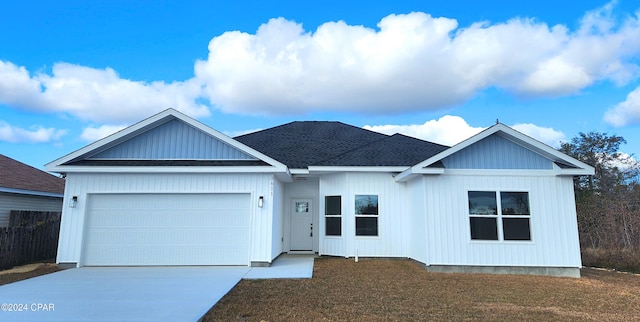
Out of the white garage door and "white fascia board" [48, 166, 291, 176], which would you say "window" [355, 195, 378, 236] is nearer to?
the white garage door

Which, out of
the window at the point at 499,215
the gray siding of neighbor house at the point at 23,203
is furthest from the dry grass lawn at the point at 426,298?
the gray siding of neighbor house at the point at 23,203

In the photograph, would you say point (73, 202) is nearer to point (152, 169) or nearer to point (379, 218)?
point (152, 169)

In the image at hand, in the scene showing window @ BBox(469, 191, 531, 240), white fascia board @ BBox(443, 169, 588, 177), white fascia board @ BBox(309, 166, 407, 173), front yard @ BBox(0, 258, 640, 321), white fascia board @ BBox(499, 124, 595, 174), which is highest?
white fascia board @ BBox(499, 124, 595, 174)

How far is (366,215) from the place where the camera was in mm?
11398

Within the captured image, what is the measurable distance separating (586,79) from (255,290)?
18.7m

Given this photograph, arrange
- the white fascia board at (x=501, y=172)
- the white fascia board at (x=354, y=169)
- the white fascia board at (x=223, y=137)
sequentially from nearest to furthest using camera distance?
the white fascia board at (x=501, y=172)
the white fascia board at (x=223, y=137)
the white fascia board at (x=354, y=169)

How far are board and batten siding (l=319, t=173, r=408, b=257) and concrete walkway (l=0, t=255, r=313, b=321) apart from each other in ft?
7.63

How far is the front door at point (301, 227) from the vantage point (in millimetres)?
12930

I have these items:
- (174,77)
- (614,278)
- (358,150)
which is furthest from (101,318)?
(174,77)

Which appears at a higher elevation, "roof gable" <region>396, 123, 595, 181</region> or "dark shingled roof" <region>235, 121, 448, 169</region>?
"dark shingled roof" <region>235, 121, 448, 169</region>

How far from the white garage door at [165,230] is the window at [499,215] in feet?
20.6

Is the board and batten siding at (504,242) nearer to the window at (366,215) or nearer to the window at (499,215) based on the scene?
the window at (499,215)

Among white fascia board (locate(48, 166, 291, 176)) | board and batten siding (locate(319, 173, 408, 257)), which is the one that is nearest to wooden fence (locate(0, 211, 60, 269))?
white fascia board (locate(48, 166, 291, 176))

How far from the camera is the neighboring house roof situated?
11.6 meters
